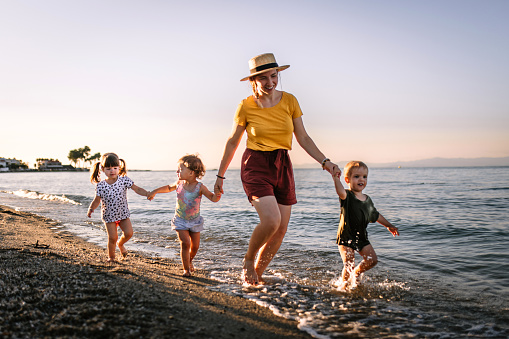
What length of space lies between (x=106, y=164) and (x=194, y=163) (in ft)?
4.94

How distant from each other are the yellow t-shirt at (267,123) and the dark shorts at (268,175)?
9cm

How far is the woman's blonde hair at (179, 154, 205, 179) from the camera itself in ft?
15.6

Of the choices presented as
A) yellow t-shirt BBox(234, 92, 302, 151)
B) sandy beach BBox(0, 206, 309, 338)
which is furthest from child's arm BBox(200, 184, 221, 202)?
sandy beach BBox(0, 206, 309, 338)

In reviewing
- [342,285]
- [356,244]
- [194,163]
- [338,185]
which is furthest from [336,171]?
[194,163]

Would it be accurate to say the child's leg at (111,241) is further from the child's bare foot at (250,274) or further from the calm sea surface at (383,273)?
the child's bare foot at (250,274)

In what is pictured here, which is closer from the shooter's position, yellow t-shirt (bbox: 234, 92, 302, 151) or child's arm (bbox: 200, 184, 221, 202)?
yellow t-shirt (bbox: 234, 92, 302, 151)

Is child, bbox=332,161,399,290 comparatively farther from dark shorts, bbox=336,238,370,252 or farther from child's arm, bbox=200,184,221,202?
child's arm, bbox=200,184,221,202

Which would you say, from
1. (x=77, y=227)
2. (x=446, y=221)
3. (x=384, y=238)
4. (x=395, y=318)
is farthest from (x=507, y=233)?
(x=77, y=227)

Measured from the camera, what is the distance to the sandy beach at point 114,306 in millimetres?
2447

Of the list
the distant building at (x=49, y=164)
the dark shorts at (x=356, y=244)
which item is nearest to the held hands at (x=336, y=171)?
the dark shorts at (x=356, y=244)

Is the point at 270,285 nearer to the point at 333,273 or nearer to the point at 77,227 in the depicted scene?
the point at 333,273

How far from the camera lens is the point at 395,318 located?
3400 mm

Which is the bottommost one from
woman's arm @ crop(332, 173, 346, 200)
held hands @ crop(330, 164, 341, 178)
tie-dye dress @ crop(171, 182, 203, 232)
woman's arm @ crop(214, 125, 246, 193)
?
tie-dye dress @ crop(171, 182, 203, 232)

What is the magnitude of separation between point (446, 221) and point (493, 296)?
6.31m
